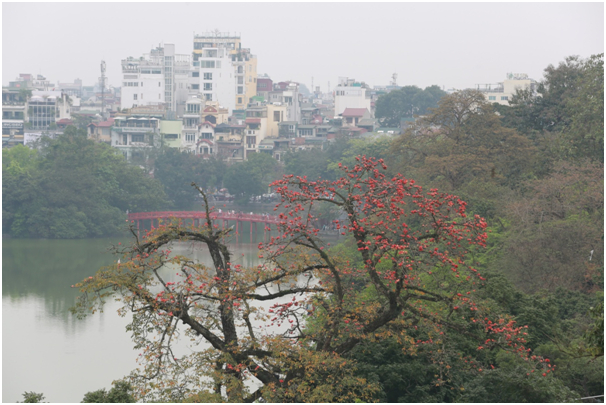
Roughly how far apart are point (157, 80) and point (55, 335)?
4127 cm

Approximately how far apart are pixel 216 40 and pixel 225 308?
5694cm

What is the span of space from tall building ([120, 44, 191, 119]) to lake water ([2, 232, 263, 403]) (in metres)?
31.7

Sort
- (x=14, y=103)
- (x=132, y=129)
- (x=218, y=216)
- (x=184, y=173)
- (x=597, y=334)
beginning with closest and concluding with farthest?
(x=597, y=334) → (x=218, y=216) → (x=184, y=173) → (x=132, y=129) → (x=14, y=103)

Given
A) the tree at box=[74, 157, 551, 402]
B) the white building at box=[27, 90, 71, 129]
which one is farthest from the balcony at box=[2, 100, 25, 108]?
the tree at box=[74, 157, 551, 402]

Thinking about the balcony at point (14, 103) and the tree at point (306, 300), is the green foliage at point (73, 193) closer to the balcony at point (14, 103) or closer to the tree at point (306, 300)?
the balcony at point (14, 103)

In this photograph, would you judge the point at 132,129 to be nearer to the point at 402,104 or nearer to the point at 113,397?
the point at 402,104

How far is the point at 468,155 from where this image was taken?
19.4 m

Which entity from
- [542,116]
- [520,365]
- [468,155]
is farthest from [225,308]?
[542,116]

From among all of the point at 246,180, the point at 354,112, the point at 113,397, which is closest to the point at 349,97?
the point at 354,112

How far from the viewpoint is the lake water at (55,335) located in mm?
13664

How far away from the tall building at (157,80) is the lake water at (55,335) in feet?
104

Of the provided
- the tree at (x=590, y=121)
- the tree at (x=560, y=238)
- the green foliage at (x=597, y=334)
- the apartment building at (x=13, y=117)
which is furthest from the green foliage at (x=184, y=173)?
the green foliage at (x=597, y=334)

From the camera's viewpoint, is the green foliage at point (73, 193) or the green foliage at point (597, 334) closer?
the green foliage at point (597, 334)

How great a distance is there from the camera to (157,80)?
55875mm
